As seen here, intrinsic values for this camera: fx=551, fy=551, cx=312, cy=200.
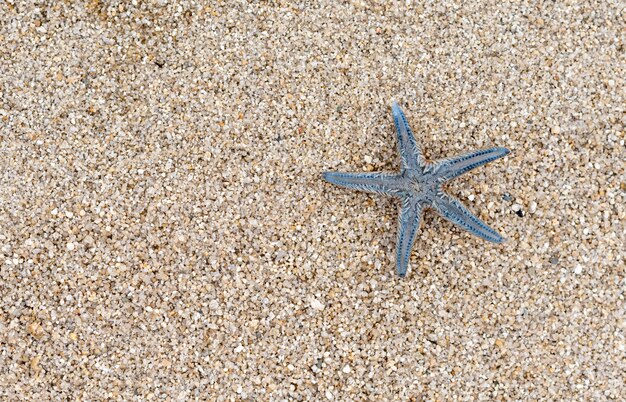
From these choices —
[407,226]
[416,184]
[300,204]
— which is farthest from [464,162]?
[300,204]

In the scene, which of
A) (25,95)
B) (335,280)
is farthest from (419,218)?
(25,95)

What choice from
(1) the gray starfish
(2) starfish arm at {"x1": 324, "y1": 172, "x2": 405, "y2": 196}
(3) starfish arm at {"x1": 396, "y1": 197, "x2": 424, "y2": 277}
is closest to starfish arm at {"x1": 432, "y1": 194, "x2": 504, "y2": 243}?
(1) the gray starfish

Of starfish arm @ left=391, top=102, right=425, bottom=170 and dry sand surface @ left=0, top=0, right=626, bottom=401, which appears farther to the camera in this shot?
dry sand surface @ left=0, top=0, right=626, bottom=401

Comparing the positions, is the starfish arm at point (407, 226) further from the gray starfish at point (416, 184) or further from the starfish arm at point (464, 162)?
the starfish arm at point (464, 162)

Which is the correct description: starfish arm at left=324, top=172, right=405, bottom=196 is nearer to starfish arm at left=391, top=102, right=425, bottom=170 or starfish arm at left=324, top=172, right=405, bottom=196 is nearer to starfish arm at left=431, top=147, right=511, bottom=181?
starfish arm at left=391, top=102, right=425, bottom=170

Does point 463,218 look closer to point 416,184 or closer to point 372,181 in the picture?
point 416,184

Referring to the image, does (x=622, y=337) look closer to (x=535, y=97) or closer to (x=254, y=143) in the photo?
(x=535, y=97)

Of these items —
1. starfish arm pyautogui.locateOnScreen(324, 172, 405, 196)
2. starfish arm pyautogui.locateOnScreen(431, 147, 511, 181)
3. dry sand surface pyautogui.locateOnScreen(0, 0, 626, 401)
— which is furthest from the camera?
dry sand surface pyautogui.locateOnScreen(0, 0, 626, 401)
